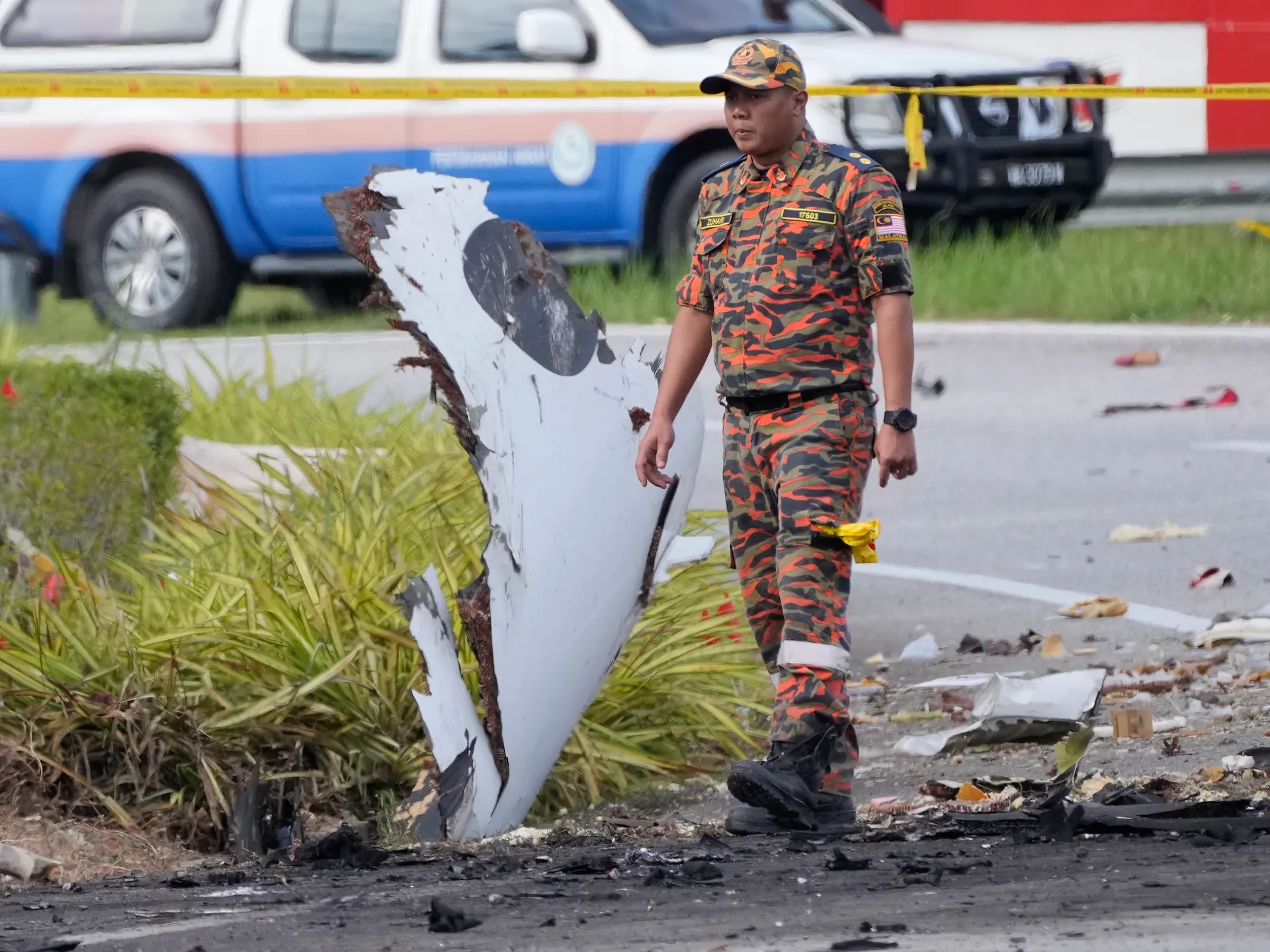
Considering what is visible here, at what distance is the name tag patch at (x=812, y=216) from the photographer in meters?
4.96

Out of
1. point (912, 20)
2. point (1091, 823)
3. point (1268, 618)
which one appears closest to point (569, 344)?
point (1091, 823)

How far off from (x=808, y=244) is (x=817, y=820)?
3.95 ft

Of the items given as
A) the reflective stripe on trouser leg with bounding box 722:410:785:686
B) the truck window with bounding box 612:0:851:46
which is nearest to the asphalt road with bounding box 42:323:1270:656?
the truck window with bounding box 612:0:851:46

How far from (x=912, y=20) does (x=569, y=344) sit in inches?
411

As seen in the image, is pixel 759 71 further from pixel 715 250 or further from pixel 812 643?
pixel 812 643

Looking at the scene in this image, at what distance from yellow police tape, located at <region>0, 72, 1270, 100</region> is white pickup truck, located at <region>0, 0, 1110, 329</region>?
2.30 metres

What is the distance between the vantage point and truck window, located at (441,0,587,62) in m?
12.8

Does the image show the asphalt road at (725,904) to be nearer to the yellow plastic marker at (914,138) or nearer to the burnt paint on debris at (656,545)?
the burnt paint on debris at (656,545)

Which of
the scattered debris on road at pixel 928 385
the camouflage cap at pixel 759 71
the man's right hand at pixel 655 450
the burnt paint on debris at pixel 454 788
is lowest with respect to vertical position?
the burnt paint on debris at pixel 454 788

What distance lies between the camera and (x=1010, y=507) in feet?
A: 30.2

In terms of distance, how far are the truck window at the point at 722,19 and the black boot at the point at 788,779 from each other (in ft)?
25.6

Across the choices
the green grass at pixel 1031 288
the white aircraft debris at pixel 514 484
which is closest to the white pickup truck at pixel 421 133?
the green grass at pixel 1031 288

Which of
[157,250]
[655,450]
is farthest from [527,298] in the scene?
[157,250]

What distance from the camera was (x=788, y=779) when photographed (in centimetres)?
491
